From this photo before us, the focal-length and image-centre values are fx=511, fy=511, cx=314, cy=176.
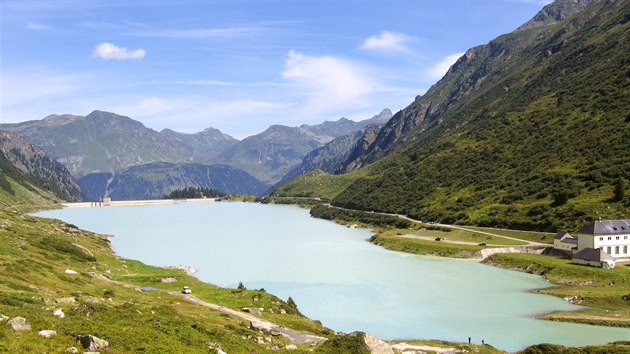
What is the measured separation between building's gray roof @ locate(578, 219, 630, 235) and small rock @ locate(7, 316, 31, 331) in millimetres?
94375

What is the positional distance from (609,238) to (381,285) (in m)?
44.0

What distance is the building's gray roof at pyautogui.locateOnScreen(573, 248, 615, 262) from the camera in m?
88.2

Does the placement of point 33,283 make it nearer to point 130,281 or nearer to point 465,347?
point 130,281

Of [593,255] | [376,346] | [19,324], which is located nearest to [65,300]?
[19,324]

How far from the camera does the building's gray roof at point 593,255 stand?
3474 inches

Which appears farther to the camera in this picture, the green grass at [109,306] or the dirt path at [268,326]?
the dirt path at [268,326]

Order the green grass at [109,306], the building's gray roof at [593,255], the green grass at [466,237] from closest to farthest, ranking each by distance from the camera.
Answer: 1. the green grass at [109,306]
2. the building's gray roof at [593,255]
3. the green grass at [466,237]

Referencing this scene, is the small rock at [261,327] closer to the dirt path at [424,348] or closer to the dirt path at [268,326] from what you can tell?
the dirt path at [268,326]

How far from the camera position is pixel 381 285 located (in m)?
84.7

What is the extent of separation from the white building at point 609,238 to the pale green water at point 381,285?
552 inches

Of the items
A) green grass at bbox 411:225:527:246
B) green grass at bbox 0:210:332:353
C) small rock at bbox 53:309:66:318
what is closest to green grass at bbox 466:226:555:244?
green grass at bbox 411:225:527:246

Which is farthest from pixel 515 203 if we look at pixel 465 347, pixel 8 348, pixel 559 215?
pixel 8 348

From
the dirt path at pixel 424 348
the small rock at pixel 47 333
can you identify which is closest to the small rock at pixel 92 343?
the small rock at pixel 47 333

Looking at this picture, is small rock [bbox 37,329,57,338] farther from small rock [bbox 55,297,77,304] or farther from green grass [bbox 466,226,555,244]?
green grass [bbox 466,226,555,244]
